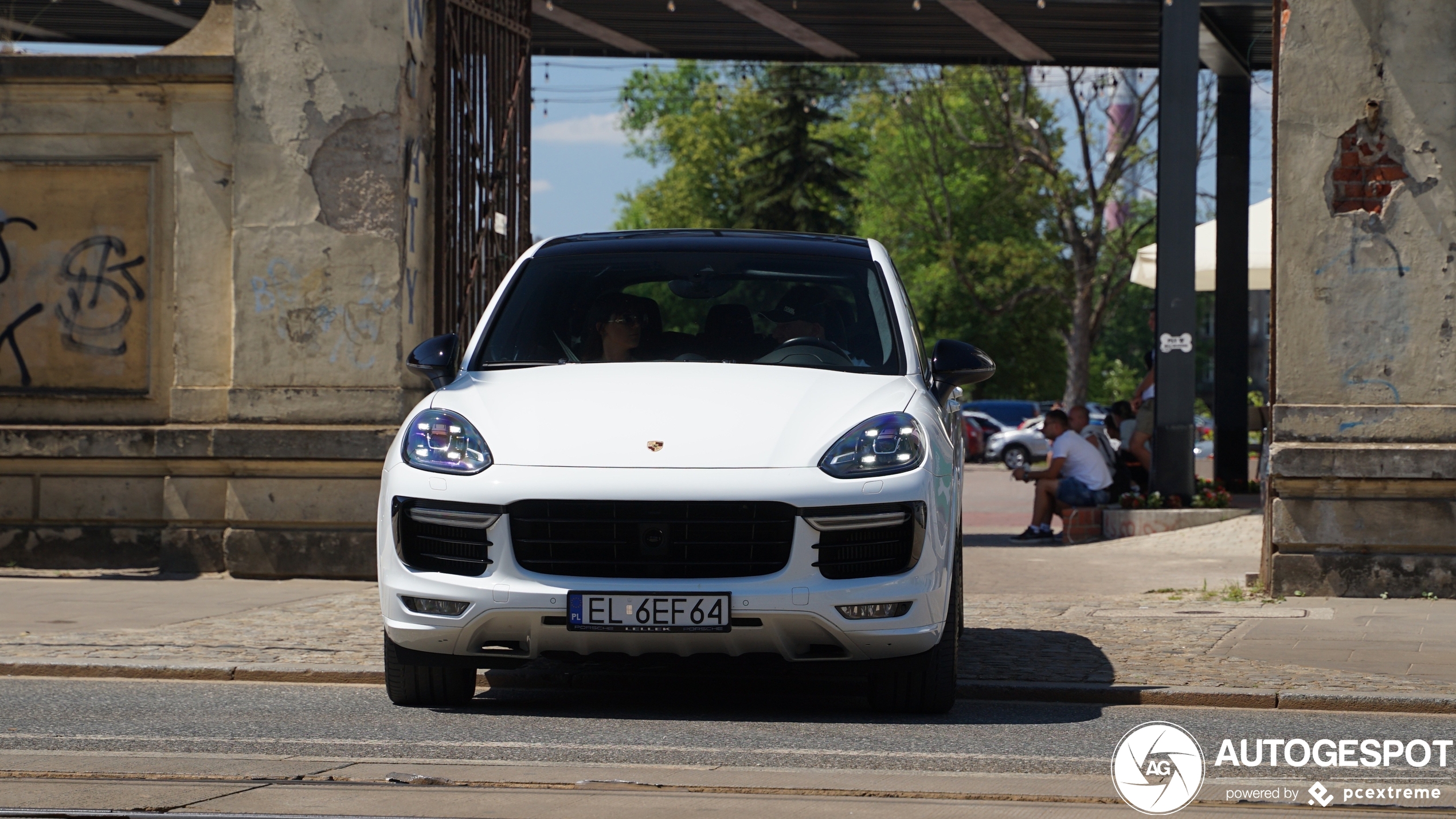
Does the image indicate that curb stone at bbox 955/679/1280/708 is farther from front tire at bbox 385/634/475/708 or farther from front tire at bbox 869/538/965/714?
front tire at bbox 385/634/475/708

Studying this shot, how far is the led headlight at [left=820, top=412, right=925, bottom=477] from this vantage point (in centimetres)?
585

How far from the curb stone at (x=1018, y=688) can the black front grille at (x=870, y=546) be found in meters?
1.14

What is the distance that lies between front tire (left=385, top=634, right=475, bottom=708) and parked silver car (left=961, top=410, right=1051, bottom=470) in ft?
122

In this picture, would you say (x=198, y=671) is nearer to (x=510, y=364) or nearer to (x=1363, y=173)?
(x=510, y=364)

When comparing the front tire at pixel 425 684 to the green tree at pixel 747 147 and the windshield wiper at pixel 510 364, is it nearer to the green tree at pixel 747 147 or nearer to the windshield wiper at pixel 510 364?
the windshield wiper at pixel 510 364

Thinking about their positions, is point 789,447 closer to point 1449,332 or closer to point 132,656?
point 132,656

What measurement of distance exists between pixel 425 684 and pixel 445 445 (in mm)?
947

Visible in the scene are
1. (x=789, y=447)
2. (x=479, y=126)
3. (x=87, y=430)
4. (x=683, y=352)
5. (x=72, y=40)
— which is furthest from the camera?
(x=72, y=40)

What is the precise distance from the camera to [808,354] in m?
6.75

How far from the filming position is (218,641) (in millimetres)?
7969

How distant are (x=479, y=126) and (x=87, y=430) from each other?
3.29 m

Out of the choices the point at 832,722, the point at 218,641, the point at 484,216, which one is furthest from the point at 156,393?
the point at 832,722

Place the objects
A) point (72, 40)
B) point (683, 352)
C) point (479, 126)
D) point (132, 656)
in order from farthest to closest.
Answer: point (72, 40) < point (479, 126) < point (132, 656) < point (683, 352)

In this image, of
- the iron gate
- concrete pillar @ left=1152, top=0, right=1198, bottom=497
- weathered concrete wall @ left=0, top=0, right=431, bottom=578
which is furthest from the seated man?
weathered concrete wall @ left=0, top=0, right=431, bottom=578
